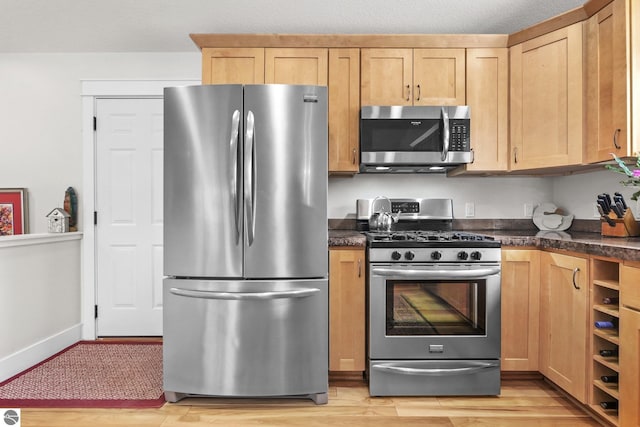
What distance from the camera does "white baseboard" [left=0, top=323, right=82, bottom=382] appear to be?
265 cm

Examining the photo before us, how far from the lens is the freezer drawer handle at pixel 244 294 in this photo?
222 cm

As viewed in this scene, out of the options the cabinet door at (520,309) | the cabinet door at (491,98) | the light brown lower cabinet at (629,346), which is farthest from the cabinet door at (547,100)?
the light brown lower cabinet at (629,346)

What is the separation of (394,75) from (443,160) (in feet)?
2.22

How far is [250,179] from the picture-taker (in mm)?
2227

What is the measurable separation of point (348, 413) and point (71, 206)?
2.77 metres

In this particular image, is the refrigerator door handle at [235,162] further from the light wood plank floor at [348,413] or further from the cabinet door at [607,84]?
the cabinet door at [607,84]

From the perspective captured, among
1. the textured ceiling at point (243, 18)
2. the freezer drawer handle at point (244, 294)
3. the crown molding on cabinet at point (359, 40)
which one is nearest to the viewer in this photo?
the freezer drawer handle at point (244, 294)

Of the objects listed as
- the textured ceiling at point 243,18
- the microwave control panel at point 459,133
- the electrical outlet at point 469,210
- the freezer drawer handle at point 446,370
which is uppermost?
the textured ceiling at point 243,18

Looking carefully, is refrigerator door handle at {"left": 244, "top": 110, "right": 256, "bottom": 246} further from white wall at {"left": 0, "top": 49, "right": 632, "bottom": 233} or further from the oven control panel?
white wall at {"left": 0, "top": 49, "right": 632, "bottom": 233}

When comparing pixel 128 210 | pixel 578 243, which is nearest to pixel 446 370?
pixel 578 243

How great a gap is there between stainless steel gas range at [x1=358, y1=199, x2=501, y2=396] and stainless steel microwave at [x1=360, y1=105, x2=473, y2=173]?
62cm

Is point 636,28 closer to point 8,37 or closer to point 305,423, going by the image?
point 305,423

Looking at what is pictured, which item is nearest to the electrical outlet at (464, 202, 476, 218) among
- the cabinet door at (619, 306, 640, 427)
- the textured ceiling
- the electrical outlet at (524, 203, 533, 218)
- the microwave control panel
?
the electrical outlet at (524, 203, 533, 218)

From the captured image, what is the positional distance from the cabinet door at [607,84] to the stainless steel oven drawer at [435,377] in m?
1.38
